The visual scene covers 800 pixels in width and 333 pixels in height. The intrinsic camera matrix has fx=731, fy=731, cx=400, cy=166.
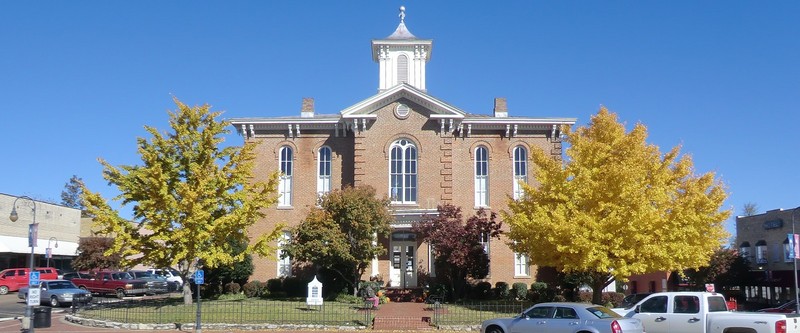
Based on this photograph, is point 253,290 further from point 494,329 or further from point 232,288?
point 494,329

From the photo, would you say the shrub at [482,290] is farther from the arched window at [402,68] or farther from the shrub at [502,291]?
the arched window at [402,68]

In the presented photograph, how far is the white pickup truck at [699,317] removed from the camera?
17531 mm

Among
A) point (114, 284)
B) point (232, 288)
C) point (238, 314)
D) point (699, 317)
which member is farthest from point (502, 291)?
point (114, 284)

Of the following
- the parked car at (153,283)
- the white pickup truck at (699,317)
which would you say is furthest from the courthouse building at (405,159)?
the white pickup truck at (699,317)

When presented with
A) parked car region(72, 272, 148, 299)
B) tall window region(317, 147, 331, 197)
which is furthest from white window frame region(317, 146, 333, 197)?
parked car region(72, 272, 148, 299)

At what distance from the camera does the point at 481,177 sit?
40.3 m

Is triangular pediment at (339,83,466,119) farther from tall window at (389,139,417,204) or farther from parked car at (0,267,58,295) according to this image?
parked car at (0,267,58,295)

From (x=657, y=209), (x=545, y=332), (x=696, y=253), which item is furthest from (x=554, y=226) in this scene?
(x=545, y=332)

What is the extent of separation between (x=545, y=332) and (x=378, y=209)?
51.3ft

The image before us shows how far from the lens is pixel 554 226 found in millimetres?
Answer: 27906

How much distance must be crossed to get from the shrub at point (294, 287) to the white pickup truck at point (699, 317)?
20.0 meters

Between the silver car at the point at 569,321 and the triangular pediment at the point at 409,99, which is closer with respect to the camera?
the silver car at the point at 569,321

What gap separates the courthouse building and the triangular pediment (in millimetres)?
54

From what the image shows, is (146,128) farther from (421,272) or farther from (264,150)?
(421,272)
